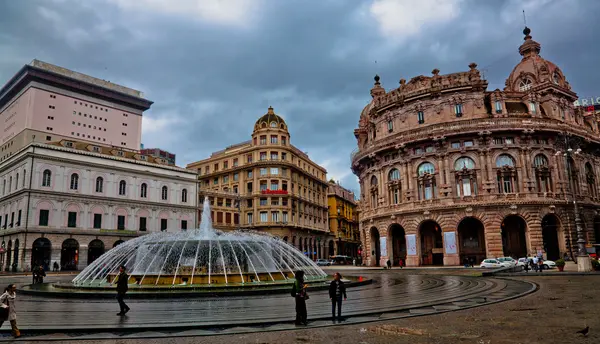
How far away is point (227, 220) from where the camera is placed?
7556 cm

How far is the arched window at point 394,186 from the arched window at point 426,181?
111 inches

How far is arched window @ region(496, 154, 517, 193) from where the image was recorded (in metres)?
48.3

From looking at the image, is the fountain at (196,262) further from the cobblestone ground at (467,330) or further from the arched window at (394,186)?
the arched window at (394,186)

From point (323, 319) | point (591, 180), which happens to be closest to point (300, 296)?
point (323, 319)

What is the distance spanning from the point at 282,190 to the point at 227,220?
438 inches

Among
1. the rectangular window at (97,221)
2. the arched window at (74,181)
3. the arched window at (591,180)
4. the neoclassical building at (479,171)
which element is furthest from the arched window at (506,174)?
the arched window at (74,181)

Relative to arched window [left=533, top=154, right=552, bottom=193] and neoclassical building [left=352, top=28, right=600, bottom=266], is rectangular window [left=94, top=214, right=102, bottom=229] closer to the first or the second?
neoclassical building [left=352, top=28, right=600, bottom=266]

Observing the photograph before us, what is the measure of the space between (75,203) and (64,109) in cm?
3514

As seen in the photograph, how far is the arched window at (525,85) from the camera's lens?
57213 millimetres

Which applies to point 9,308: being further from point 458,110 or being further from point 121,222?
point 121,222

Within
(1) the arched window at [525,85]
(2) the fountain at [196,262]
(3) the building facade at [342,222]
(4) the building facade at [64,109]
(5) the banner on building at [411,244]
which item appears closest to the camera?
(2) the fountain at [196,262]

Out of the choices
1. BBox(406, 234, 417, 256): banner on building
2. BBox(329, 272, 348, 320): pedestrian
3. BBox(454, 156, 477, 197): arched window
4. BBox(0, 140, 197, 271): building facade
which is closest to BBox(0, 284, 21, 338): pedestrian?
BBox(329, 272, 348, 320): pedestrian

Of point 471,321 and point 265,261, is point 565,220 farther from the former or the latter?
point 471,321

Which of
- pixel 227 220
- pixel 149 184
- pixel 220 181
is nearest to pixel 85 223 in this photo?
pixel 149 184
